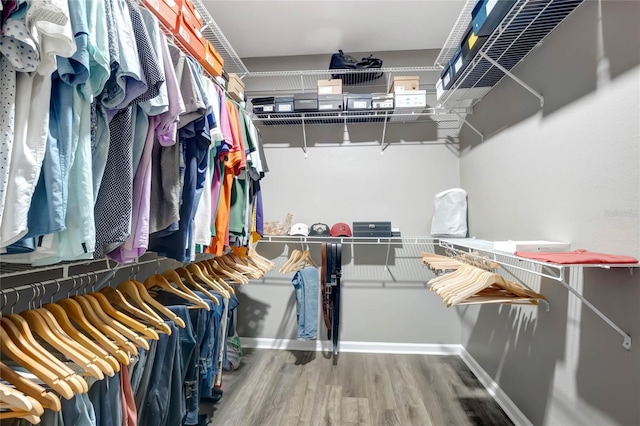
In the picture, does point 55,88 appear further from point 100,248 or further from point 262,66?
point 262,66

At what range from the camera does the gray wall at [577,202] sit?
112 centimetres

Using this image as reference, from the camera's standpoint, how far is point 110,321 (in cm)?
102

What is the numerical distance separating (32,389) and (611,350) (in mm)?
1926

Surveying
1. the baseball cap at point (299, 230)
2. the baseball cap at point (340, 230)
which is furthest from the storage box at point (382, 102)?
the baseball cap at point (299, 230)

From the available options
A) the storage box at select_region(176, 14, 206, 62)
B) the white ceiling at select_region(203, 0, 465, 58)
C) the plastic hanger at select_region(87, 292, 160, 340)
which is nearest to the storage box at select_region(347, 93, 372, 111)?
the white ceiling at select_region(203, 0, 465, 58)

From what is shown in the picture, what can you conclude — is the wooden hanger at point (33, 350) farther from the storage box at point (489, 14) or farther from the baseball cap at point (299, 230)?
the storage box at point (489, 14)

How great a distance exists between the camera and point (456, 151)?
290 cm

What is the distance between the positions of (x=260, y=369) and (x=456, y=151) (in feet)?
8.90

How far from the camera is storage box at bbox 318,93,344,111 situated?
2.58 m

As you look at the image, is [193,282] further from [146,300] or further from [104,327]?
[104,327]

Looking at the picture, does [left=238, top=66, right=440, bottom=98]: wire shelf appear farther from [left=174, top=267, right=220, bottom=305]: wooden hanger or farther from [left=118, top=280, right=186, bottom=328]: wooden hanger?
[left=118, top=280, right=186, bottom=328]: wooden hanger

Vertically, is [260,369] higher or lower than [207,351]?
lower

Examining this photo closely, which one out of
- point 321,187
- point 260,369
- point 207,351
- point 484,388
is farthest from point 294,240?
point 484,388

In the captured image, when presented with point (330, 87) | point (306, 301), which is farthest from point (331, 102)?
point (306, 301)
